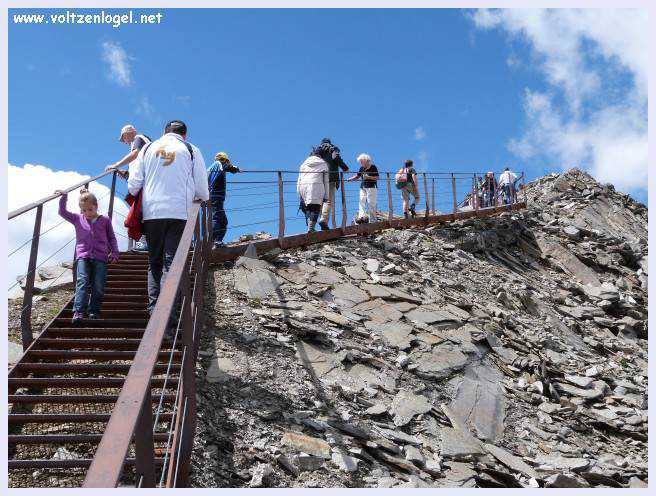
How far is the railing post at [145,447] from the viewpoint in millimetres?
2531

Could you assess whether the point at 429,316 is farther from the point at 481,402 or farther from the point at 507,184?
the point at 507,184

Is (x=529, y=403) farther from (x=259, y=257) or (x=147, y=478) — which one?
(x=147, y=478)

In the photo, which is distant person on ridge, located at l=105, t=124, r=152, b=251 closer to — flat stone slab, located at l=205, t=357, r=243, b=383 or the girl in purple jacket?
the girl in purple jacket

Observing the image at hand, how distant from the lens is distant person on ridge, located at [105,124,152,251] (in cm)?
760

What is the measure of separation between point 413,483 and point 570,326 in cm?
891

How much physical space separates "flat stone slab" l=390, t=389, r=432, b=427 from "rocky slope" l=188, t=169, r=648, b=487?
21mm

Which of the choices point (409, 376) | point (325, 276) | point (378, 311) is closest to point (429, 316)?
point (378, 311)

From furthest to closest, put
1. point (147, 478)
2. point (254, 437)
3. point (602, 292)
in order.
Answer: point (602, 292) < point (254, 437) < point (147, 478)

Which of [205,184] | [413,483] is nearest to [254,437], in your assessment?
[413,483]

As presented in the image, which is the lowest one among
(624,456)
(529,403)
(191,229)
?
(624,456)

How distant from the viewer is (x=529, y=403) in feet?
28.1

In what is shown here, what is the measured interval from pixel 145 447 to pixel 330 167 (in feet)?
33.1

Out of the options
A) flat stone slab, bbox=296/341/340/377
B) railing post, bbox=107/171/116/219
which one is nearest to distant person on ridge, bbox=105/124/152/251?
railing post, bbox=107/171/116/219

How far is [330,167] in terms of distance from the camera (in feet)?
40.9
